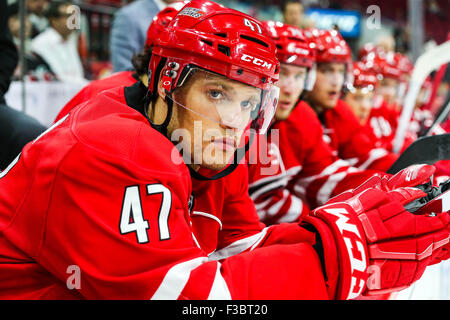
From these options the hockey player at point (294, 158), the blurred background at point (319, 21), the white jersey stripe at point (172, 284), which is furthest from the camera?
the blurred background at point (319, 21)

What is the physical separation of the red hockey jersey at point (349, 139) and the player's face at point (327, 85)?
178 mm

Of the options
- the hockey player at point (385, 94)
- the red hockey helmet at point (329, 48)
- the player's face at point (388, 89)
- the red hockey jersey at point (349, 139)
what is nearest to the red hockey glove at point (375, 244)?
the red hockey helmet at point (329, 48)

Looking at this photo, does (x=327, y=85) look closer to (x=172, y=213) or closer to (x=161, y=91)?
(x=161, y=91)

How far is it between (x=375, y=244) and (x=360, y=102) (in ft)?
7.84

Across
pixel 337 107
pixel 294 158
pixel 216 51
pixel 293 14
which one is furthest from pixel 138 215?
pixel 293 14

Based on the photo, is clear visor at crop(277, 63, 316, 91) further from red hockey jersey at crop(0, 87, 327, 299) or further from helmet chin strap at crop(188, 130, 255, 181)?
red hockey jersey at crop(0, 87, 327, 299)

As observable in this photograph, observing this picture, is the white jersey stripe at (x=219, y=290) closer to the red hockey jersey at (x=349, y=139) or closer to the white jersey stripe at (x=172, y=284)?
the white jersey stripe at (x=172, y=284)

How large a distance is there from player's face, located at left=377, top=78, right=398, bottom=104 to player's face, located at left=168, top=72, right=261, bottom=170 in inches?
119

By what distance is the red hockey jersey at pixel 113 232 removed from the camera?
2.83 ft

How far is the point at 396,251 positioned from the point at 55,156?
0.66 metres

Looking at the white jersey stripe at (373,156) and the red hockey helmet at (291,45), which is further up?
the red hockey helmet at (291,45)

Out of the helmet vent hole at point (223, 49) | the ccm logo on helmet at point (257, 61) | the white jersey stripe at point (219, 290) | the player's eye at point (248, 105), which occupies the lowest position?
the white jersey stripe at point (219, 290)

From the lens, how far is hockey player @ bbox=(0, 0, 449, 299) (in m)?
0.87

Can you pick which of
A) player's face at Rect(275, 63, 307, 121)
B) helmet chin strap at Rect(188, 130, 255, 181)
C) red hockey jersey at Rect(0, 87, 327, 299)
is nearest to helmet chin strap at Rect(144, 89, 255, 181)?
helmet chin strap at Rect(188, 130, 255, 181)
